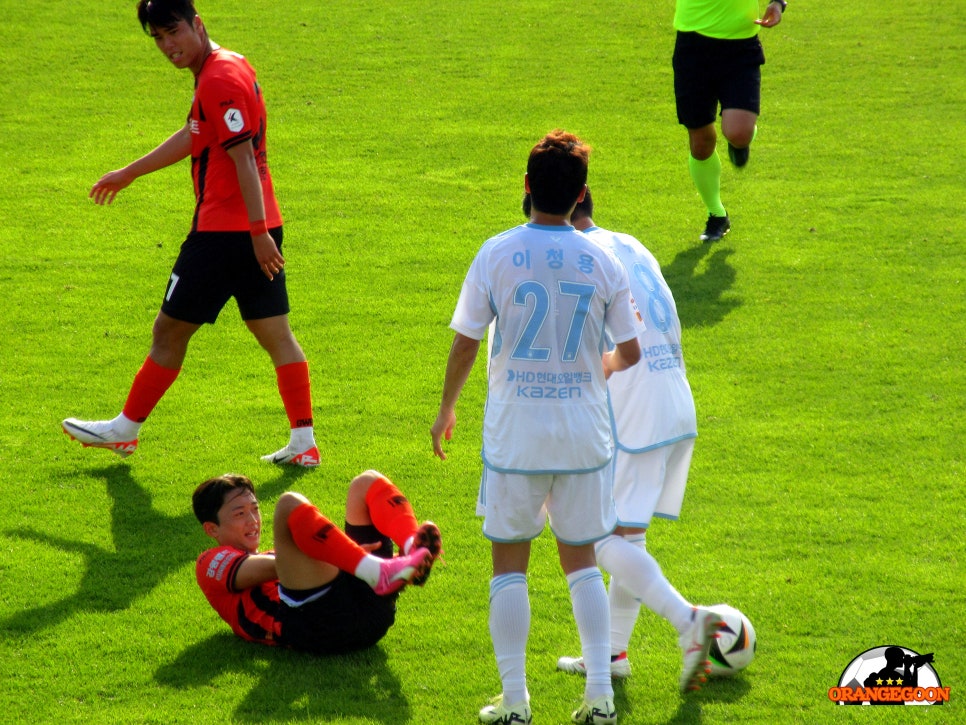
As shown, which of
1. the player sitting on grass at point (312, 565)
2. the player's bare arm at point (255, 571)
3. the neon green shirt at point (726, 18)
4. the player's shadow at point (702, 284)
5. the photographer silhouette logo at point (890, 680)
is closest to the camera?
the photographer silhouette logo at point (890, 680)

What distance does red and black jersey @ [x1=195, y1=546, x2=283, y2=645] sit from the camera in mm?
4336

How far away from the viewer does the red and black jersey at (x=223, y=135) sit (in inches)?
213

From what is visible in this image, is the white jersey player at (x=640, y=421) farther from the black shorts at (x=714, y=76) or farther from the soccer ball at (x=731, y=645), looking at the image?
the black shorts at (x=714, y=76)

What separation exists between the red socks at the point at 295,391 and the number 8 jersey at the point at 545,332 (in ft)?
7.89

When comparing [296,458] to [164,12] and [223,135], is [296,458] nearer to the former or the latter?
[223,135]

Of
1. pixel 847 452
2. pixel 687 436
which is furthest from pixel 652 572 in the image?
pixel 847 452

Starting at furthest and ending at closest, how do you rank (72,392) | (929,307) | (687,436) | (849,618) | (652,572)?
(929,307)
(72,392)
(849,618)
(687,436)
(652,572)

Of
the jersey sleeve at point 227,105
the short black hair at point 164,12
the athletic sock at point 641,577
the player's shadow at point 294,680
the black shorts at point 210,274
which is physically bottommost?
the player's shadow at point 294,680

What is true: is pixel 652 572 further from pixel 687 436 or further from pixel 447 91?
pixel 447 91

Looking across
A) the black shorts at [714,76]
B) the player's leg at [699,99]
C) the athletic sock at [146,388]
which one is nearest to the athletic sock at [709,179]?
the player's leg at [699,99]

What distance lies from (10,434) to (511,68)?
931 centimetres

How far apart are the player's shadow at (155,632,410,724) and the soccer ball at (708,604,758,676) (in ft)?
3.75

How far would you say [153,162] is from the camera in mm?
5805

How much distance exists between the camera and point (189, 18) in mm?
5367
